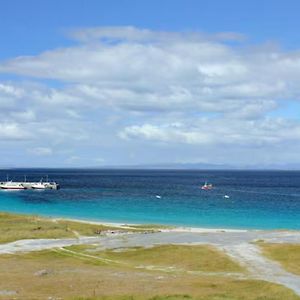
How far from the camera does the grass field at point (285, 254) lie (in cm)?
7062

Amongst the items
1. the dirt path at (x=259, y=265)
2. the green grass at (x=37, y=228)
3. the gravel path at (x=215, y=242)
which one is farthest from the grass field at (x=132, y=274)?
the gravel path at (x=215, y=242)

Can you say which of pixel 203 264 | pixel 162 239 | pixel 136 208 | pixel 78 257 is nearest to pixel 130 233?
pixel 162 239

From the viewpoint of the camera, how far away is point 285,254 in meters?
80.2

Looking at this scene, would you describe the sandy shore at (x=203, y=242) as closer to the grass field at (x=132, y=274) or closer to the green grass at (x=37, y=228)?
the grass field at (x=132, y=274)

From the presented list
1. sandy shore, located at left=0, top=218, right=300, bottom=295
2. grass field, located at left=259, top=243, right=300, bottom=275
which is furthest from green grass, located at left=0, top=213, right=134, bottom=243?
A: grass field, located at left=259, top=243, right=300, bottom=275

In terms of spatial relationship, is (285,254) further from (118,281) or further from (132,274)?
(118,281)

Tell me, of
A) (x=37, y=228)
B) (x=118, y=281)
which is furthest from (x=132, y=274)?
(x=37, y=228)

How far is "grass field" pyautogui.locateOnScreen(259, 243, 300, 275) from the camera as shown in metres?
70.6

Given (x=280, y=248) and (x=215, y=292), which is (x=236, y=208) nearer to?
(x=280, y=248)

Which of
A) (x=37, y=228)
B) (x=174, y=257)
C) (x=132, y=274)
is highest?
(x=132, y=274)

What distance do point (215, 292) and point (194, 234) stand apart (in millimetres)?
57447

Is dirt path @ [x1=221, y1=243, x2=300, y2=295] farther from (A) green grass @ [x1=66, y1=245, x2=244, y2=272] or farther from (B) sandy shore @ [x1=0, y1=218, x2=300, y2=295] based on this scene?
(A) green grass @ [x1=66, y1=245, x2=244, y2=272]

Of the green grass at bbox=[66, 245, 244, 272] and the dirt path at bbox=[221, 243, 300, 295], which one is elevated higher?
the dirt path at bbox=[221, 243, 300, 295]

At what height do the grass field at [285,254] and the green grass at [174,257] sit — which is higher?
the grass field at [285,254]
